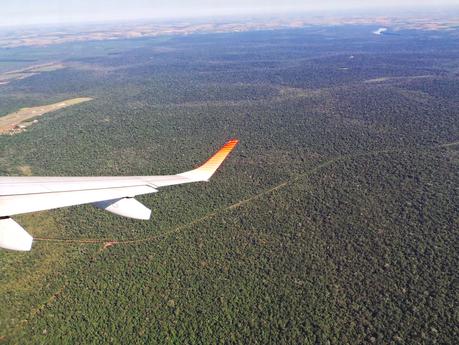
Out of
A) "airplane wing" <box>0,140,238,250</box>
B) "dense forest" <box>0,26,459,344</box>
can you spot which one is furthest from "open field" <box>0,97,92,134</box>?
"airplane wing" <box>0,140,238,250</box>

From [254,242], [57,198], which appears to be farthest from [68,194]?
[254,242]

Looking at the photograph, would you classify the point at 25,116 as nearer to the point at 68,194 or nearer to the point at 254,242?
the point at 254,242

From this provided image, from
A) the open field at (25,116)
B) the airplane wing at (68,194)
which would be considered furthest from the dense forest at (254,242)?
the airplane wing at (68,194)

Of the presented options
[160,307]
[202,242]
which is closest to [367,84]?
[202,242]

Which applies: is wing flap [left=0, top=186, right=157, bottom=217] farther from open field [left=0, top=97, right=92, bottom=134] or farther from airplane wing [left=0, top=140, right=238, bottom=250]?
open field [left=0, top=97, right=92, bottom=134]

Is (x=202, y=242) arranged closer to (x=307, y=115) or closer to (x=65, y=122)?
(x=307, y=115)

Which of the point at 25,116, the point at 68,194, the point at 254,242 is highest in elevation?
the point at 68,194
